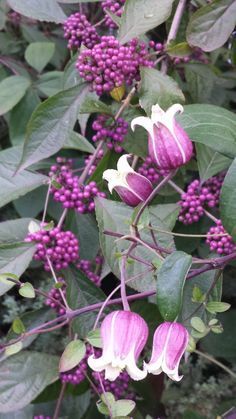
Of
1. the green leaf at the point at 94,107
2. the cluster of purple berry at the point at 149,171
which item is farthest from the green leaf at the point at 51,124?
the cluster of purple berry at the point at 149,171

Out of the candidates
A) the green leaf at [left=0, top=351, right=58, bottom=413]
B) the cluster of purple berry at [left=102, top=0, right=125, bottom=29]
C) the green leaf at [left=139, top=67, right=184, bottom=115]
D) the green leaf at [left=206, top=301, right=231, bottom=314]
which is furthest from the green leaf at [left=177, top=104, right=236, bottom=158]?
the green leaf at [left=0, top=351, right=58, bottom=413]

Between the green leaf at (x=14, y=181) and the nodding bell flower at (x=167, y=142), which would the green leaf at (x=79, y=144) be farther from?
the nodding bell flower at (x=167, y=142)

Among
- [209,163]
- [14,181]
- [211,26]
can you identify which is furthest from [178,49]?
[14,181]

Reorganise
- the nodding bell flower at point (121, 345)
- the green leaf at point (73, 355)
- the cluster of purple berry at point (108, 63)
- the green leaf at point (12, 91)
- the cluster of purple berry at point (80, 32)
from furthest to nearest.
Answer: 1. the green leaf at point (12, 91)
2. the cluster of purple berry at point (80, 32)
3. the cluster of purple berry at point (108, 63)
4. the green leaf at point (73, 355)
5. the nodding bell flower at point (121, 345)

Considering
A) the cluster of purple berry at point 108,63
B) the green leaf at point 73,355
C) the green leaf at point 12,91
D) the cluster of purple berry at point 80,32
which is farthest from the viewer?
the green leaf at point 12,91

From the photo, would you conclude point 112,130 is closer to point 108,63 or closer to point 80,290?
point 108,63

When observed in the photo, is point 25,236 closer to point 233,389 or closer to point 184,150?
point 184,150

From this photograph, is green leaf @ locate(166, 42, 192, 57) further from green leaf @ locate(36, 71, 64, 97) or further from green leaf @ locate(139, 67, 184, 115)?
green leaf @ locate(36, 71, 64, 97)
